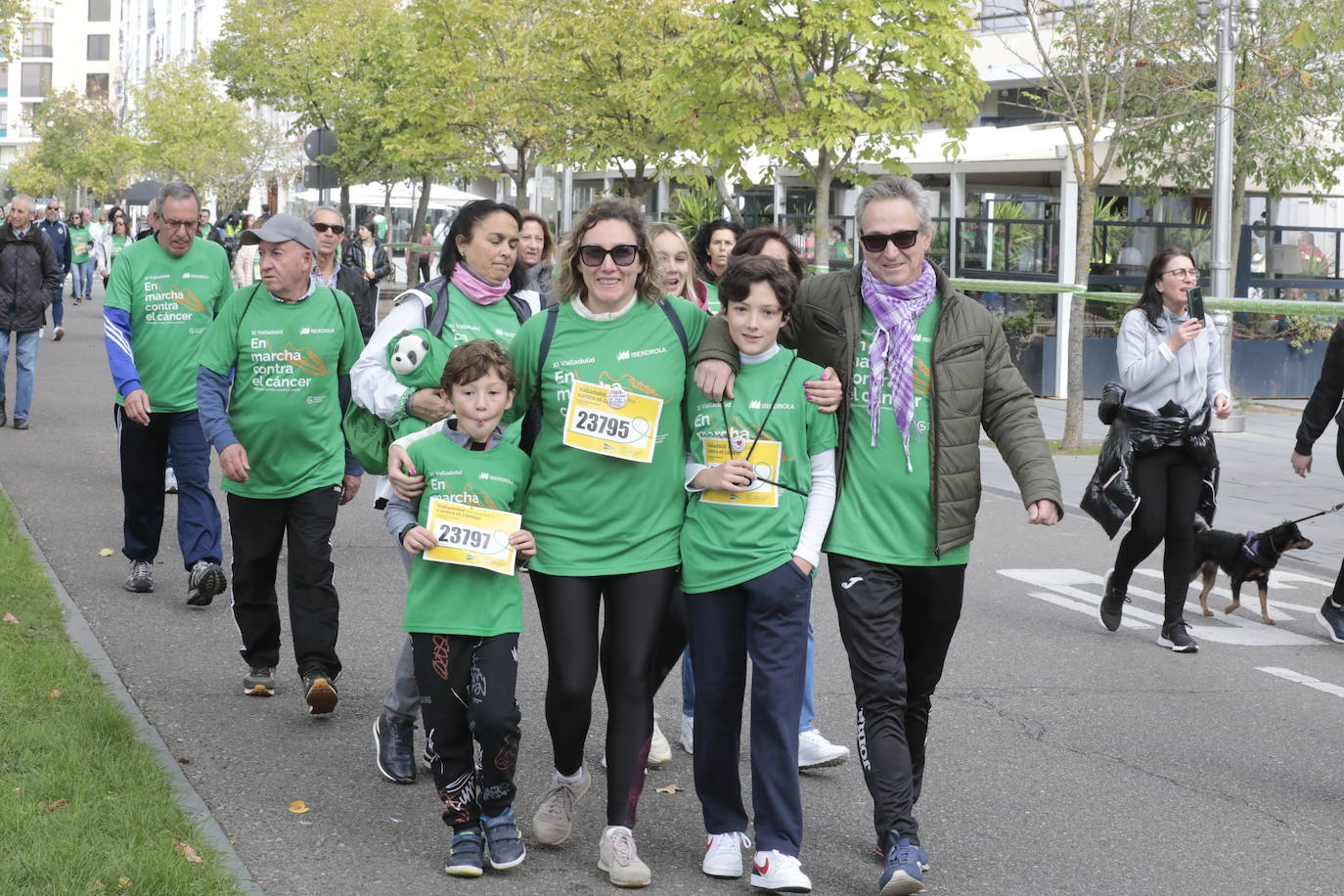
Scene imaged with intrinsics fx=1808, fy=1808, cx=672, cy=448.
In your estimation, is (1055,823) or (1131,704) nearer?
(1055,823)

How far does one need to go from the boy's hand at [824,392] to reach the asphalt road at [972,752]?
1311mm

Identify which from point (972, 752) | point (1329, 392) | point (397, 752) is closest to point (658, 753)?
point (397, 752)

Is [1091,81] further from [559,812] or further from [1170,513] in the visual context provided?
[559,812]

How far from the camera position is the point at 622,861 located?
191 inches

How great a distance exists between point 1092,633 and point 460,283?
4.60 m

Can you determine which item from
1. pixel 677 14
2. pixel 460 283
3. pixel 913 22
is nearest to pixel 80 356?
pixel 677 14

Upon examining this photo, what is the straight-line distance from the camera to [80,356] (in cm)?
2362

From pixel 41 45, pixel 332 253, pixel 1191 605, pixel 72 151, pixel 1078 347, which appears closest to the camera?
pixel 1191 605

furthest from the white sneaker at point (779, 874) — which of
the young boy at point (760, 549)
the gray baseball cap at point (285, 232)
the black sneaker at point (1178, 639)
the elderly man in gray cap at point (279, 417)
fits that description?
the black sneaker at point (1178, 639)

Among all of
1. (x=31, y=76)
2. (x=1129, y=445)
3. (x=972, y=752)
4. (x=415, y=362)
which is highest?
(x=31, y=76)

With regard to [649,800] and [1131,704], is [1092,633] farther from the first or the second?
[649,800]

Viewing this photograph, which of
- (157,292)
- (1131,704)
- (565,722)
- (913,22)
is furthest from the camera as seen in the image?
(913,22)

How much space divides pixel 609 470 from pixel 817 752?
177 centimetres

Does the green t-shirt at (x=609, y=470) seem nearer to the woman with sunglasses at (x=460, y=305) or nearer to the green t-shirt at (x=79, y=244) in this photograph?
the woman with sunglasses at (x=460, y=305)
